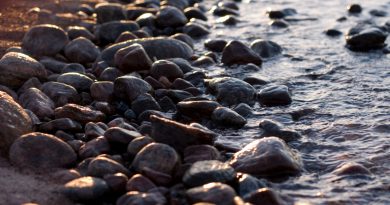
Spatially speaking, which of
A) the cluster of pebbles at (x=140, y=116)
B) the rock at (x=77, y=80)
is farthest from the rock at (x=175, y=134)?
the rock at (x=77, y=80)

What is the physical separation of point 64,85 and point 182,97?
0.82 metres

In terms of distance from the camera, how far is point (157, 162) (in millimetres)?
3498

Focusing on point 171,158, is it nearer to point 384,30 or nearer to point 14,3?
point 384,30

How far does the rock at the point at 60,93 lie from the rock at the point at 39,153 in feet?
3.06

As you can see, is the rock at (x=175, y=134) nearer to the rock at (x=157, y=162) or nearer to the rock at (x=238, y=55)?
the rock at (x=157, y=162)

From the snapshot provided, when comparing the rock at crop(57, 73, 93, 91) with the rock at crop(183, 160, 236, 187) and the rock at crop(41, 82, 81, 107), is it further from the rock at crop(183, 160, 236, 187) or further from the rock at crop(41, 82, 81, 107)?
the rock at crop(183, 160, 236, 187)

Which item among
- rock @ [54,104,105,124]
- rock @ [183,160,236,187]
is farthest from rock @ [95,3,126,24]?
rock @ [183,160,236,187]

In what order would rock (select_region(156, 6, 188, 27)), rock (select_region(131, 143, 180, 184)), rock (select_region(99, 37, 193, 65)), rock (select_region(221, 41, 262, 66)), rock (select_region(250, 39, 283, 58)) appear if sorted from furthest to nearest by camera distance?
1. rock (select_region(156, 6, 188, 27))
2. rock (select_region(250, 39, 283, 58))
3. rock (select_region(221, 41, 262, 66))
4. rock (select_region(99, 37, 193, 65))
5. rock (select_region(131, 143, 180, 184))

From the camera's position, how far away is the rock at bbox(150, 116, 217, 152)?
3.73 metres

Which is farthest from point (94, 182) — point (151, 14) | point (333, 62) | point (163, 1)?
point (163, 1)

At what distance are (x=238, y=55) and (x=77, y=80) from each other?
147 cm

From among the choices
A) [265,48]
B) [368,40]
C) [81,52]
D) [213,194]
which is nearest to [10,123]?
[213,194]

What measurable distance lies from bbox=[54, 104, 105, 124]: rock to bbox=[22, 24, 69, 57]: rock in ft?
5.15

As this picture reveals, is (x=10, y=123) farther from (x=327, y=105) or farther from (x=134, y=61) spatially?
(x=327, y=105)
